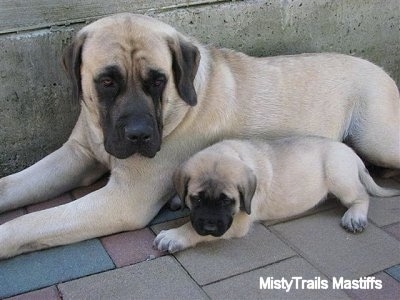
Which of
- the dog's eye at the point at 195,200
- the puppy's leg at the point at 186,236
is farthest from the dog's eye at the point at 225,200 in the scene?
the puppy's leg at the point at 186,236

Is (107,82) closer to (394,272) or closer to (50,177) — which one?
(50,177)

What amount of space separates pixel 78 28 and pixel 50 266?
1565 millimetres

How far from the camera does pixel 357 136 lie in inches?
157

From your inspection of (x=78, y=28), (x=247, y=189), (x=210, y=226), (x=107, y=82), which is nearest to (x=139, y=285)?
(x=210, y=226)

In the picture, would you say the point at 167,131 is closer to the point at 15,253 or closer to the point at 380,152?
the point at 15,253

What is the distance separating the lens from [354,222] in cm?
339

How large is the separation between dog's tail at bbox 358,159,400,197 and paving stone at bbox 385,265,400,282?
0.71m

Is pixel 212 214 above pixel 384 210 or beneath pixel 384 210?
above

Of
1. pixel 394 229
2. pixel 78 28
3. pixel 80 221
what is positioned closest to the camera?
pixel 80 221

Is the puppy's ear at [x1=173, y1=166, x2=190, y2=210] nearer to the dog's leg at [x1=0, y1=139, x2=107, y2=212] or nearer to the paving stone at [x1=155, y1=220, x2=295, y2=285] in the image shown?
the paving stone at [x1=155, y1=220, x2=295, y2=285]

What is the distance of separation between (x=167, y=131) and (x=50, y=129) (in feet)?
3.31

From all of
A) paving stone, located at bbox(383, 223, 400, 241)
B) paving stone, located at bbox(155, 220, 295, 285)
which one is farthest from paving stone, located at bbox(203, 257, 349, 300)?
paving stone, located at bbox(383, 223, 400, 241)

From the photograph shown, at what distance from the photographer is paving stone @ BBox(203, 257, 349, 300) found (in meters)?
2.88

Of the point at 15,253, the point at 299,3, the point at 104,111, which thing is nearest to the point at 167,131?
the point at 104,111
